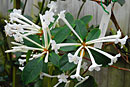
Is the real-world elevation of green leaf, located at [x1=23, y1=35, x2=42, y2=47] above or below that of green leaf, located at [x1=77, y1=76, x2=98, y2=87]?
above

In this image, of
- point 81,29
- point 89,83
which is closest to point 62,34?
point 81,29

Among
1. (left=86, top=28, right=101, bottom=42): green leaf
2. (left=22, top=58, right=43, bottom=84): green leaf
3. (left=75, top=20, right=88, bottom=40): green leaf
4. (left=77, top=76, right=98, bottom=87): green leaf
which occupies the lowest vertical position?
(left=77, top=76, right=98, bottom=87): green leaf

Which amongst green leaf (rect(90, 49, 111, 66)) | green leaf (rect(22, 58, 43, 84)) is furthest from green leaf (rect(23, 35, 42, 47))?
green leaf (rect(90, 49, 111, 66))

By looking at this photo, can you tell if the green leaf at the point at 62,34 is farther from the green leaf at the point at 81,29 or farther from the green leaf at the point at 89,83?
the green leaf at the point at 89,83

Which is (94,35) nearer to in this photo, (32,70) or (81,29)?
(81,29)

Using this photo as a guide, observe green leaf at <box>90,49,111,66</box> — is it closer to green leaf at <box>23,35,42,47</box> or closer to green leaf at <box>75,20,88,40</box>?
green leaf at <box>75,20,88,40</box>

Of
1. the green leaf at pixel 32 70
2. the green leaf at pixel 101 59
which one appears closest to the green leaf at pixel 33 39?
the green leaf at pixel 32 70

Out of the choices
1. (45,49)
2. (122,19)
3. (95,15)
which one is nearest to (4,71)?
(95,15)
